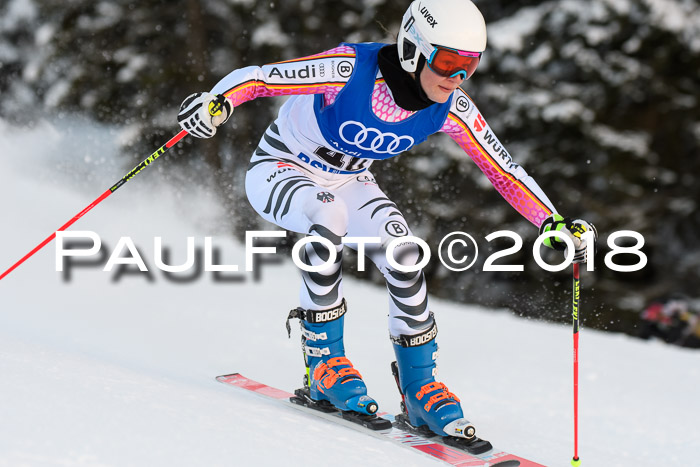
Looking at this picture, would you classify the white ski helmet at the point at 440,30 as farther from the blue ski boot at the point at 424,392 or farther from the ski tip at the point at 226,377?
the ski tip at the point at 226,377

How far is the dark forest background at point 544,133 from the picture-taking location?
9773 mm

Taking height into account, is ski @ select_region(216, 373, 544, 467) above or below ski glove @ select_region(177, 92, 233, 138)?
below

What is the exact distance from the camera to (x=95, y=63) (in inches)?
439

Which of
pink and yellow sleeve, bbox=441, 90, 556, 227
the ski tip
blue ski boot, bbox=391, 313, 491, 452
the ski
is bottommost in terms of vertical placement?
the ski

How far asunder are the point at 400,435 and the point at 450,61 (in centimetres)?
140

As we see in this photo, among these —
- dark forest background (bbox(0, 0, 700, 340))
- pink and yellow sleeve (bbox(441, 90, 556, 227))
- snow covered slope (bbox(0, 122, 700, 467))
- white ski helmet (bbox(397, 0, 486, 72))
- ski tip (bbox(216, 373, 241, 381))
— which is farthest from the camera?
dark forest background (bbox(0, 0, 700, 340))

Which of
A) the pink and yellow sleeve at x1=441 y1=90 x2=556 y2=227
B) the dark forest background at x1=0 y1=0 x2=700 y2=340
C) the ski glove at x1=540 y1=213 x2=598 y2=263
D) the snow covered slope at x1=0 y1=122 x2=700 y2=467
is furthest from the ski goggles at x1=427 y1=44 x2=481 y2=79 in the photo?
the dark forest background at x1=0 y1=0 x2=700 y2=340

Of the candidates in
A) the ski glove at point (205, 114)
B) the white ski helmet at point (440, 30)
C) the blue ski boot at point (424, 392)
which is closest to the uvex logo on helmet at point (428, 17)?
the white ski helmet at point (440, 30)

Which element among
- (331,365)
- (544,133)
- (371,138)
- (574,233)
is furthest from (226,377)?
(544,133)

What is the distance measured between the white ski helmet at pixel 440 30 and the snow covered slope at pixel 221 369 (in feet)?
4.48

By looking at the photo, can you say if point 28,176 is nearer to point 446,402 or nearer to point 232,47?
point 232,47

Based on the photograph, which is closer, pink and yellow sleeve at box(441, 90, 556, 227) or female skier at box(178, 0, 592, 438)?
female skier at box(178, 0, 592, 438)

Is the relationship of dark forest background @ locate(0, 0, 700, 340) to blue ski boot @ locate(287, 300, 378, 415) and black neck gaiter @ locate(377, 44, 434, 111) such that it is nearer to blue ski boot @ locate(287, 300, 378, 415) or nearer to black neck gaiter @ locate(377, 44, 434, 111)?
blue ski boot @ locate(287, 300, 378, 415)

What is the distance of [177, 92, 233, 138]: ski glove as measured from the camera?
2.87m
